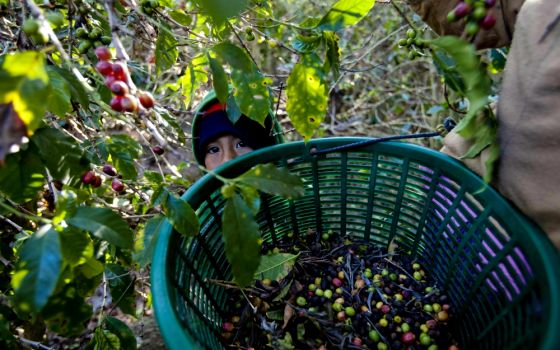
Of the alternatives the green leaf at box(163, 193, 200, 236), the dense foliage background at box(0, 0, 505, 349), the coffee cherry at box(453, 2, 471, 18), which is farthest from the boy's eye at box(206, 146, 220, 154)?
the coffee cherry at box(453, 2, 471, 18)

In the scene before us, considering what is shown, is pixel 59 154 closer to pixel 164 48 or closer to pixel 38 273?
pixel 38 273

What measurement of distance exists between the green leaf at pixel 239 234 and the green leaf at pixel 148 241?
0.20 metres

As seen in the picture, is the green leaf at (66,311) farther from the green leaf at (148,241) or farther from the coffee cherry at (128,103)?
the coffee cherry at (128,103)

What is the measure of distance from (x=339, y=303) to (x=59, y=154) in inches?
30.9

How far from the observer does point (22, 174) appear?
0.69m

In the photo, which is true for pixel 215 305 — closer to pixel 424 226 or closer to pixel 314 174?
pixel 314 174

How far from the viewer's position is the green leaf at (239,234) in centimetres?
64

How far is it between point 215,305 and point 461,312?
2.14ft

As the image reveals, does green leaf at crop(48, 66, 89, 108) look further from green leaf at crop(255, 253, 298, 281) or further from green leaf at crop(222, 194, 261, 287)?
green leaf at crop(255, 253, 298, 281)

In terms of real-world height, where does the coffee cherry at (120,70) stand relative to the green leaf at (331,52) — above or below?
below

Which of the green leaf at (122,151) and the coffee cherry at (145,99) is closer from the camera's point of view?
the coffee cherry at (145,99)

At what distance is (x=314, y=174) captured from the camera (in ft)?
3.63

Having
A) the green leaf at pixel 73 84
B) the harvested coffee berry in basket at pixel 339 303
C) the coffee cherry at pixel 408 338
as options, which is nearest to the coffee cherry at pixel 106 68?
the green leaf at pixel 73 84

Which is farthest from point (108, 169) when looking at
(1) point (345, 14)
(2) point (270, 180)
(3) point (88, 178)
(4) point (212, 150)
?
(1) point (345, 14)
